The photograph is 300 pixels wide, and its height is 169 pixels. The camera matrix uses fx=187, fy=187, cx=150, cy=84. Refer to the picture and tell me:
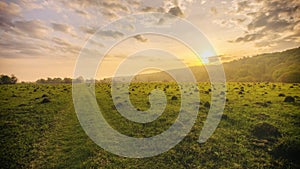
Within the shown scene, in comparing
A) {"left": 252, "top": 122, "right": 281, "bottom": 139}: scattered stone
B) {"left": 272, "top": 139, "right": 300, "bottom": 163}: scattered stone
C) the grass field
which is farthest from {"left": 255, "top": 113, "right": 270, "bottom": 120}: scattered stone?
{"left": 272, "top": 139, "right": 300, "bottom": 163}: scattered stone

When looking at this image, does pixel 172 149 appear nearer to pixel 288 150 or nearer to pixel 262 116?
pixel 288 150

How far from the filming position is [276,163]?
12852 mm

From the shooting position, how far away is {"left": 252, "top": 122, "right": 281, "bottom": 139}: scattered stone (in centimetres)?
1692

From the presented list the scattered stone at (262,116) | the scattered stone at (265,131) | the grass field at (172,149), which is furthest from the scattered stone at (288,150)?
the scattered stone at (262,116)

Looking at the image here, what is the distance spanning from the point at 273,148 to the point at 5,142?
2308 centimetres

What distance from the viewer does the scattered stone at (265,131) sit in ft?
55.5

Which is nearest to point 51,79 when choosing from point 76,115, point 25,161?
point 76,115

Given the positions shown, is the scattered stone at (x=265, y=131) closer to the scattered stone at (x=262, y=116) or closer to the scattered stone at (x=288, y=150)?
the scattered stone at (x=288, y=150)

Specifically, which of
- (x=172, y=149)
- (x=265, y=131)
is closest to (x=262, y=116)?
(x=265, y=131)

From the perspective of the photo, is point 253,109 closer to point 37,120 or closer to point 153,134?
point 153,134

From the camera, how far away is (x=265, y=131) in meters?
17.5

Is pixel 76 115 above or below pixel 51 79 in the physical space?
below

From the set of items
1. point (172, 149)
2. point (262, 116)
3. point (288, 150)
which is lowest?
point (172, 149)

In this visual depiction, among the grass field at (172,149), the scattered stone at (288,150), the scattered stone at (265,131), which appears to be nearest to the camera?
the scattered stone at (288,150)
